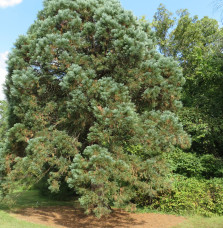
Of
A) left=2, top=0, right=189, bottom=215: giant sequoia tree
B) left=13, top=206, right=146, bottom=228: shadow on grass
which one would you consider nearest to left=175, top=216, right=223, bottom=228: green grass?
left=13, top=206, right=146, bottom=228: shadow on grass

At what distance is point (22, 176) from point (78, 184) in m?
2.06

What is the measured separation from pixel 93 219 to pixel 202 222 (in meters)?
3.48

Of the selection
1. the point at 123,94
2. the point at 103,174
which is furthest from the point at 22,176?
the point at 123,94

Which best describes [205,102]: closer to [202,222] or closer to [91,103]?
[202,222]

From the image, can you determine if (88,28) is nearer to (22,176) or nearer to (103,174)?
(103,174)

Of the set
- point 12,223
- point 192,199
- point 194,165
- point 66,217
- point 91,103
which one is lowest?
point 12,223

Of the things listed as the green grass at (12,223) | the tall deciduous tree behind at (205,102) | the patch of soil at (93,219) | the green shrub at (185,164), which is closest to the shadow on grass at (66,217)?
the patch of soil at (93,219)

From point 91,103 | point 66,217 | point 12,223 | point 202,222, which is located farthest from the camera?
point 66,217

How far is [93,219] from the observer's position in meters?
7.50

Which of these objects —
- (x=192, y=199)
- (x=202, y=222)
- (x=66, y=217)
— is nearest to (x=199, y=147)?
(x=192, y=199)

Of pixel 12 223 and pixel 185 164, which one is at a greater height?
pixel 185 164

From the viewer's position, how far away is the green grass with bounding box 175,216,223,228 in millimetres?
6559

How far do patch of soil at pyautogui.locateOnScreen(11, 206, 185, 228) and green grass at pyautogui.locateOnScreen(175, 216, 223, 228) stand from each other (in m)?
0.25

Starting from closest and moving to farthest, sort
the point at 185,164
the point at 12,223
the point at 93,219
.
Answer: the point at 12,223, the point at 93,219, the point at 185,164
